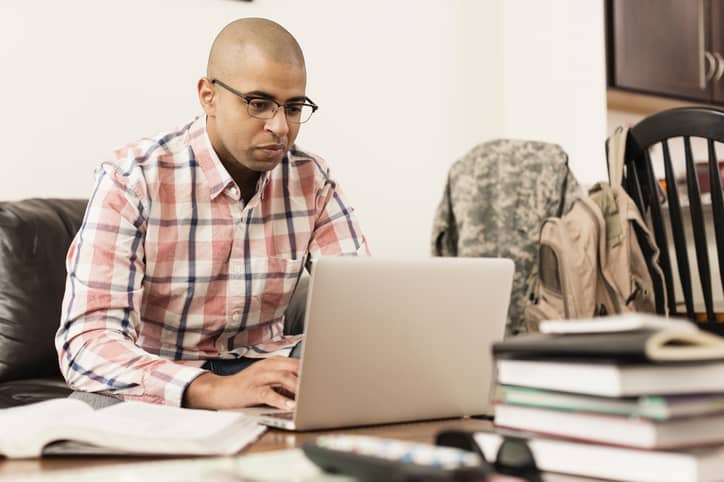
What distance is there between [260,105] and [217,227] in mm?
243

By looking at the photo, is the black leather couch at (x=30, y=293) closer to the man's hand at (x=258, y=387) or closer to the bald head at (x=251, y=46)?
the bald head at (x=251, y=46)

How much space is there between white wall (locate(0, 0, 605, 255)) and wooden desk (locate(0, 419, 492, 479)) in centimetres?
159

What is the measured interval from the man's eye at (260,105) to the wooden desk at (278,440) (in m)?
0.77

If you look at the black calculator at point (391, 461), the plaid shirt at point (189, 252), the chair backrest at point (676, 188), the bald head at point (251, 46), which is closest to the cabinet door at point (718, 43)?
the chair backrest at point (676, 188)

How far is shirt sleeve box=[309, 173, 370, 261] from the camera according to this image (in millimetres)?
1697

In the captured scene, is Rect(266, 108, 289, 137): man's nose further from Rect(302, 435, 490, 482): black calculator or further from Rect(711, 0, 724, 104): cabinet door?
Rect(711, 0, 724, 104): cabinet door

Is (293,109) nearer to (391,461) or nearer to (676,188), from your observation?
(676,188)

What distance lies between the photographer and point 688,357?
0.58 m

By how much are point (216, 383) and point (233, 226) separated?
1.67 ft

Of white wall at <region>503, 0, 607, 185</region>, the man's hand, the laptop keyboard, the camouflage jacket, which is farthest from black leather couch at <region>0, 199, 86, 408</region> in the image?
white wall at <region>503, 0, 607, 185</region>

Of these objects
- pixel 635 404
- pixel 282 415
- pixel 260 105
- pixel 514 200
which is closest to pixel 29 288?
pixel 260 105

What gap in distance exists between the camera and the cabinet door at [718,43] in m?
3.48

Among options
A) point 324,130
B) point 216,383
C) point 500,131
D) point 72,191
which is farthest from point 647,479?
point 500,131

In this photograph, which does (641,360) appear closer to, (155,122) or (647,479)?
(647,479)
